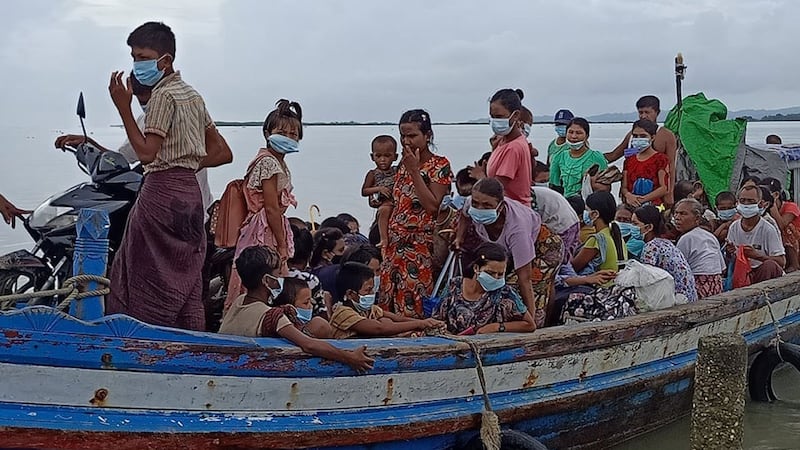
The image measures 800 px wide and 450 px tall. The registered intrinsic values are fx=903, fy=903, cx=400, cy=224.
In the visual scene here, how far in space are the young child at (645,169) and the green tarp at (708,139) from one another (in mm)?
1847

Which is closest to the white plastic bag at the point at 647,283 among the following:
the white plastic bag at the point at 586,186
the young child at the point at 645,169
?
the white plastic bag at the point at 586,186

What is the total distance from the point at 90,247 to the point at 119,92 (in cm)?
63

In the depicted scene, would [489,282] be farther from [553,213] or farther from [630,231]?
[630,231]

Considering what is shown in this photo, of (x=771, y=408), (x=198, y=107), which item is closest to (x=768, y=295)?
(x=771, y=408)

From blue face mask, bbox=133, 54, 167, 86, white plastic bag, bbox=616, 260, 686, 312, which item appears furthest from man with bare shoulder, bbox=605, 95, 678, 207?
blue face mask, bbox=133, 54, 167, 86

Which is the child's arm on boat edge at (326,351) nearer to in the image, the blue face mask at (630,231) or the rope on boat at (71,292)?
the rope on boat at (71,292)

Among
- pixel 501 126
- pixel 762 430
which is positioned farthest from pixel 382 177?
pixel 762 430

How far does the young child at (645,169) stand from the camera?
7.69 metres

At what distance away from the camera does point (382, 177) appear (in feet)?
20.6

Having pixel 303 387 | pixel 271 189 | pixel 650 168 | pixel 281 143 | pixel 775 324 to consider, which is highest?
pixel 281 143

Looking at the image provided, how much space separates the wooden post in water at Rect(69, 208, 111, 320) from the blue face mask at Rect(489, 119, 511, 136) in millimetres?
2569

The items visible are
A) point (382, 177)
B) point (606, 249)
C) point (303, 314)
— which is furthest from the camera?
point (382, 177)

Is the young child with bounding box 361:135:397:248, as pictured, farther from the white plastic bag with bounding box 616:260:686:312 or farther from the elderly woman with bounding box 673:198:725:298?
the elderly woman with bounding box 673:198:725:298

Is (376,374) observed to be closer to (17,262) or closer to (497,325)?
(497,325)
